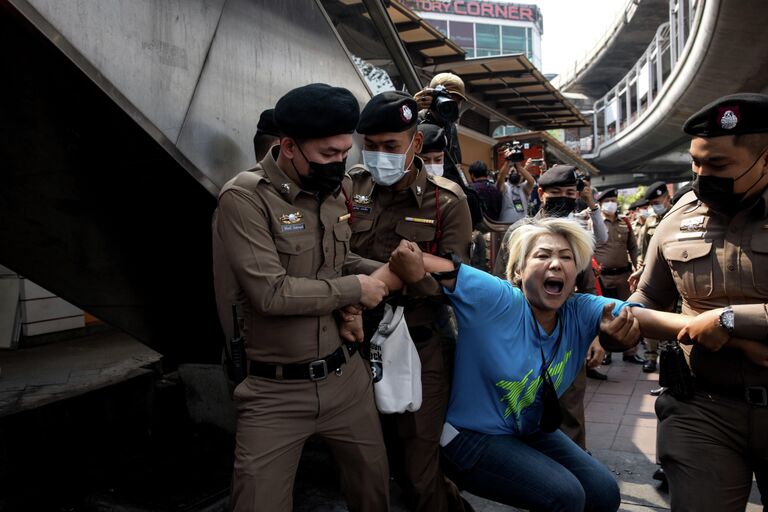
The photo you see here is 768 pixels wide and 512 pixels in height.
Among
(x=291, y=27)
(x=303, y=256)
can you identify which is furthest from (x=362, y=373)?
(x=291, y=27)

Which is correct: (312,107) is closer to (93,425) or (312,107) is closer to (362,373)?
(362,373)

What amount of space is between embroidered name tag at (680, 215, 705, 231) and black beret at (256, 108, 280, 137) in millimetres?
2079

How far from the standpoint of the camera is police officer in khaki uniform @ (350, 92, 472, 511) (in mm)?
2730

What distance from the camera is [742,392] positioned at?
7.13ft

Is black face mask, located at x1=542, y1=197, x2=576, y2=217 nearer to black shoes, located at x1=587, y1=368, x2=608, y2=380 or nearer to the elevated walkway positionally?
black shoes, located at x1=587, y1=368, x2=608, y2=380

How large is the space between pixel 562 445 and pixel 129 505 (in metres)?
2.43

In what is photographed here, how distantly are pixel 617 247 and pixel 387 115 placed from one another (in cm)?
492

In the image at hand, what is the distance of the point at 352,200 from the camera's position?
9.22ft

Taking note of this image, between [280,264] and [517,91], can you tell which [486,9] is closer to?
[517,91]

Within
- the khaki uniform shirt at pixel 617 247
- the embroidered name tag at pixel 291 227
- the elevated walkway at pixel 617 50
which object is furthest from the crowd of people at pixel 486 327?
the elevated walkway at pixel 617 50

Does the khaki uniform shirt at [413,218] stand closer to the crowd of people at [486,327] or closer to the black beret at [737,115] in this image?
the crowd of people at [486,327]

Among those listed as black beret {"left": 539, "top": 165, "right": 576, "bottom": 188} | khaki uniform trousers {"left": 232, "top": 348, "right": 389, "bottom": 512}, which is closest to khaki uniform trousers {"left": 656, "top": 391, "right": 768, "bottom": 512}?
khaki uniform trousers {"left": 232, "top": 348, "right": 389, "bottom": 512}

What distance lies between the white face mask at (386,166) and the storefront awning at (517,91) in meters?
7.45

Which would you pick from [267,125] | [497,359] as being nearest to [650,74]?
[267,125]
